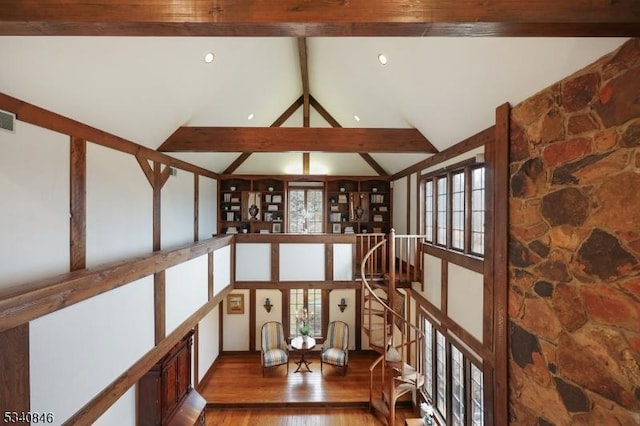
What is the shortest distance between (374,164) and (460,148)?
4085mm

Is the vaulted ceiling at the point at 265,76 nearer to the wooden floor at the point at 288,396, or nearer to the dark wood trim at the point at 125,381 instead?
the dark wood trim at the point at 125,381

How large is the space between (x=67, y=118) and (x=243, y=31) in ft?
7.66

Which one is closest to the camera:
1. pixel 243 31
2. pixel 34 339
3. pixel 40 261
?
pixel 243 31

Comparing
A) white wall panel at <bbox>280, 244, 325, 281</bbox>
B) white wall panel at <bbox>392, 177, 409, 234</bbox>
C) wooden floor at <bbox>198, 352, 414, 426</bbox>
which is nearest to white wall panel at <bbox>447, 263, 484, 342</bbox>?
white wall panel at <bbox>392, 177, 409, 234</bbox>

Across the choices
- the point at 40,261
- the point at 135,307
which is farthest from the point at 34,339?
the point at 135,307

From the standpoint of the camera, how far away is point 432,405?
5219mm

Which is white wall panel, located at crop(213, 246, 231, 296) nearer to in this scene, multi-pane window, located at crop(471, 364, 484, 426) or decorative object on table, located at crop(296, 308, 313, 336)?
decorative object on table, located at crop(296, 308, 313, 336)

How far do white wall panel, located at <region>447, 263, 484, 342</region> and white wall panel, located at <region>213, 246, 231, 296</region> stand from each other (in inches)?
169

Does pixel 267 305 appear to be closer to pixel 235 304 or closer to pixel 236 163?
pixel 235 304

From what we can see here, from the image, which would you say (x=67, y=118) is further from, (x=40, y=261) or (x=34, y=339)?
(x=34, y=339)

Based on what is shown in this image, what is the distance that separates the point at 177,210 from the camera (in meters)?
5.39

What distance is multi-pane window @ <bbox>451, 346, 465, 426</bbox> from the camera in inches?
169

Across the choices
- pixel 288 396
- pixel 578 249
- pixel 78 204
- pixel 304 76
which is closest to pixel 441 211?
pixel 578 249

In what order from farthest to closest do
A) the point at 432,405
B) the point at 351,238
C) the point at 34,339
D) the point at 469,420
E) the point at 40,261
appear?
the point at 351,238 < the point at 432,405 < the point at 469,420 < the point at 40,261 < the point at 34,339
